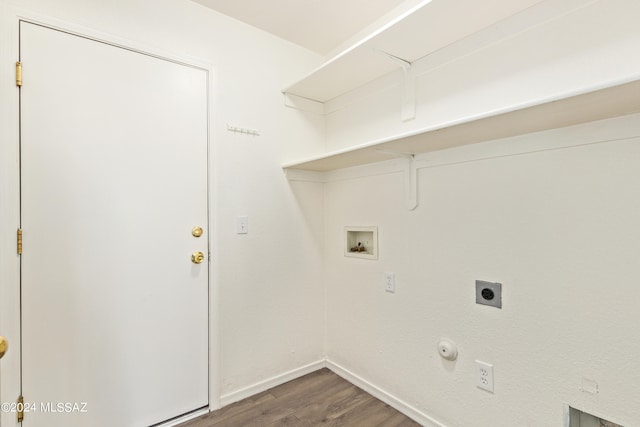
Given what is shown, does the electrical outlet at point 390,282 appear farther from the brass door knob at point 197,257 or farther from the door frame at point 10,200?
the door frame at point 10,200

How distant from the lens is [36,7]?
1443 millimetres

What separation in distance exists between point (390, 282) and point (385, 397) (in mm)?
737

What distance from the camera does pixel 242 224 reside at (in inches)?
80.5

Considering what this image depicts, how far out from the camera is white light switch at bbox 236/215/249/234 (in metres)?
2.03

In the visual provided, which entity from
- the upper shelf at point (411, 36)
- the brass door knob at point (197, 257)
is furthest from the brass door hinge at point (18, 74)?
the upper shelf at point (411, 36)

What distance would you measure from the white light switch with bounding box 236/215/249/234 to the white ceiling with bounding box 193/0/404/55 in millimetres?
1319

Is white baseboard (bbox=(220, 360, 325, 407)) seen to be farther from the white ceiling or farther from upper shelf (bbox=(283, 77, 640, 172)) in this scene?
the white ceiling

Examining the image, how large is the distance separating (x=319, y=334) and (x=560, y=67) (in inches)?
86.2

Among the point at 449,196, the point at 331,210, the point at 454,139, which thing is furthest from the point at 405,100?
the point at 331,210

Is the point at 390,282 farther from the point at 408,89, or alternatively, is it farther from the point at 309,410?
the point at 408,89

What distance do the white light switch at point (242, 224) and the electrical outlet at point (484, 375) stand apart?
60.1 inches

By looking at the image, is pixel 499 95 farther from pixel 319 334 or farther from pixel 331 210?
pixel 319 334

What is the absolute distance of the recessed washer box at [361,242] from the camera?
2.07 m

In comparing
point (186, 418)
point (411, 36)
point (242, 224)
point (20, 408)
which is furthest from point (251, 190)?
point (20, 408)
